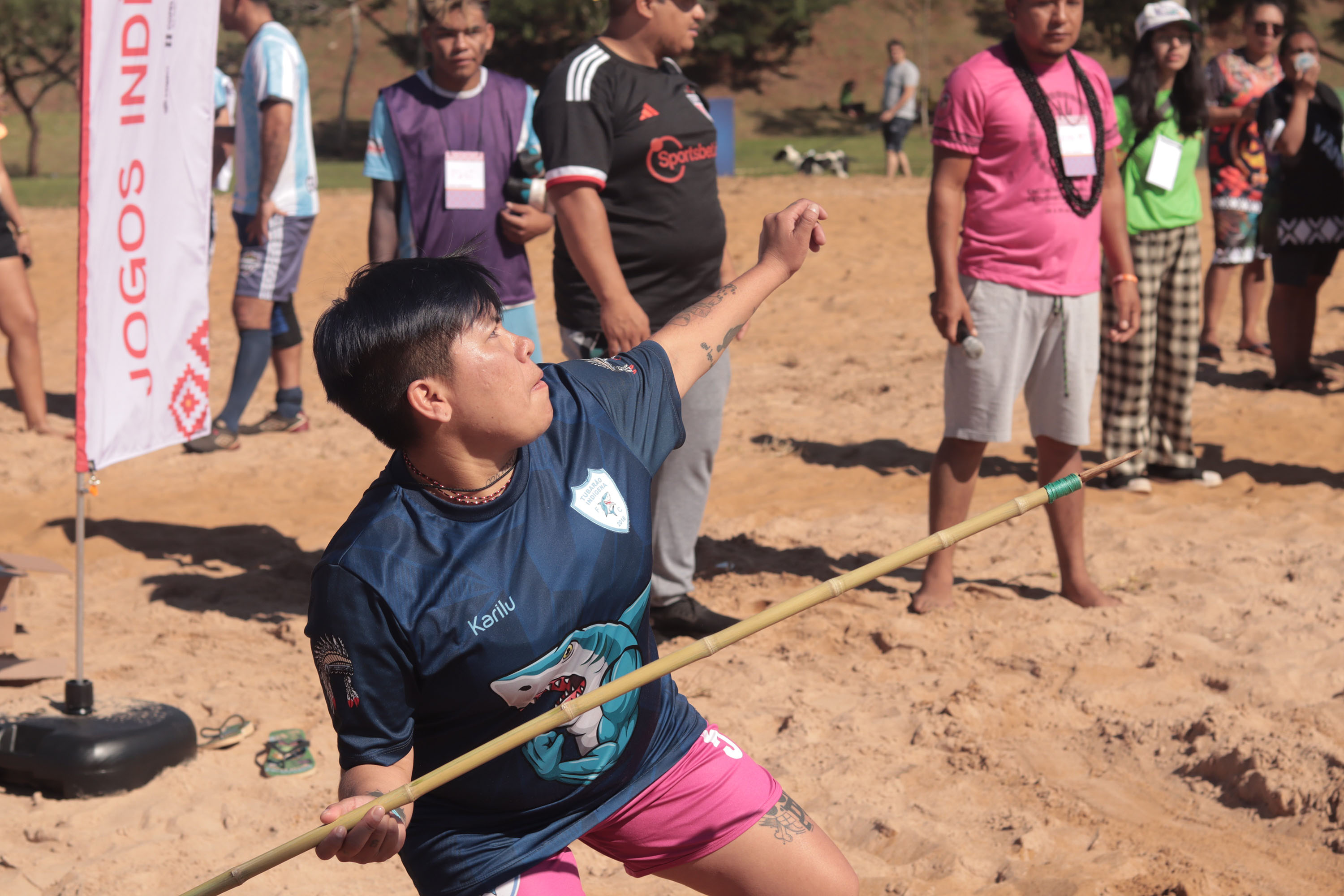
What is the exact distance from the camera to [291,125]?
6.14 m

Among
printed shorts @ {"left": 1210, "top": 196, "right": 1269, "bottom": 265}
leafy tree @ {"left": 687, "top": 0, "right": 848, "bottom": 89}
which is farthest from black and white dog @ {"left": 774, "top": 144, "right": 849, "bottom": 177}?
leafy tree @ {"left": 687, "top": 0, "right": 848, "bottom": 89}

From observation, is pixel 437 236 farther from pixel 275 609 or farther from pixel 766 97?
pixel 766 97

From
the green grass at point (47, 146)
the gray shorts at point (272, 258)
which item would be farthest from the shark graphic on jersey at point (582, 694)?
the green grass at point (47, 146)

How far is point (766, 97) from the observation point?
135ft

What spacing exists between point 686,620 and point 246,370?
3324mm

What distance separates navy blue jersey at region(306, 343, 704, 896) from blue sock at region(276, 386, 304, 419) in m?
5.37

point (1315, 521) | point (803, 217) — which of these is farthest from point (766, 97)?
point (803, 217)

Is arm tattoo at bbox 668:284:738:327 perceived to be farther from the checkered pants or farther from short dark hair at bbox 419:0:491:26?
the checkered pants

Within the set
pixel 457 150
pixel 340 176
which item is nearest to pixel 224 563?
pixel 457 150

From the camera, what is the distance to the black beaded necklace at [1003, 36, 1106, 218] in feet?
13.1

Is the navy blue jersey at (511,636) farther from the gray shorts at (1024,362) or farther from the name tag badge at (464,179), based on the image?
the name tag badge at (464,179)

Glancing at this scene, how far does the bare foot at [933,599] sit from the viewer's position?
4418mm

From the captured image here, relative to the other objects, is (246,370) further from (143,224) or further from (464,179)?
(143,224)

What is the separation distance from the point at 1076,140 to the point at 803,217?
82.5 inches
